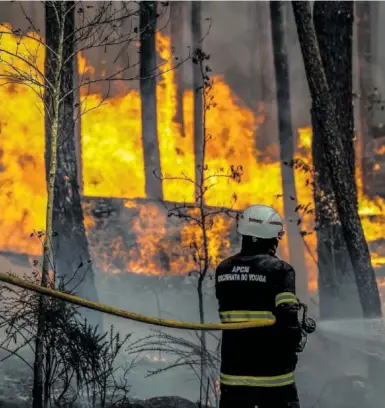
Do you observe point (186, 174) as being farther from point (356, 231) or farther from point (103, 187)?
point (356, 231)

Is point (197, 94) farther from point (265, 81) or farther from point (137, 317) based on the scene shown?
point (137, 317)

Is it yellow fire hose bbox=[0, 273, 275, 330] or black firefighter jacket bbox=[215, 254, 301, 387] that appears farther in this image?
black firefighter jacket bbox=[215, 254, 301, 387]

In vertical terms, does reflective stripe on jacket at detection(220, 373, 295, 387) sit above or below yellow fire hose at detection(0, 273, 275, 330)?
below

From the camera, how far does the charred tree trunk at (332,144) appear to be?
858 cm

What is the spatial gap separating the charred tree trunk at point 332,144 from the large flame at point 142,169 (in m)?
0.88

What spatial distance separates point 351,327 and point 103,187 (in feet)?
14.8

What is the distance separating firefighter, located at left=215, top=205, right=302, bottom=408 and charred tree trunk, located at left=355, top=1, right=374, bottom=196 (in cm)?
699

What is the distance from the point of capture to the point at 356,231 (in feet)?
28.9

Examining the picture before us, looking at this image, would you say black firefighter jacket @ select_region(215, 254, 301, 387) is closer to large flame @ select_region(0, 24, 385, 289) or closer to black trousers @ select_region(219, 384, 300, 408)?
black trousers @ select_region(219, 384, 300, 408)

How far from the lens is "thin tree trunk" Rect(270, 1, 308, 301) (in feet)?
32.9

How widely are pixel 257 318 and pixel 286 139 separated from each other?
23.4ft

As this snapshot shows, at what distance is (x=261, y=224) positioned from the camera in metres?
3.32

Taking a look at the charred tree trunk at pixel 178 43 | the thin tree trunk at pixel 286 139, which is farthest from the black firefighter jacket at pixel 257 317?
the charred tree trunk at pixel 178 43

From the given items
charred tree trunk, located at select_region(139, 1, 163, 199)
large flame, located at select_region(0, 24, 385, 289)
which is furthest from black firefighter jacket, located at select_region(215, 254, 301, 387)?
charred tree trunk, located at select_region(139, 1, 163, 199)
